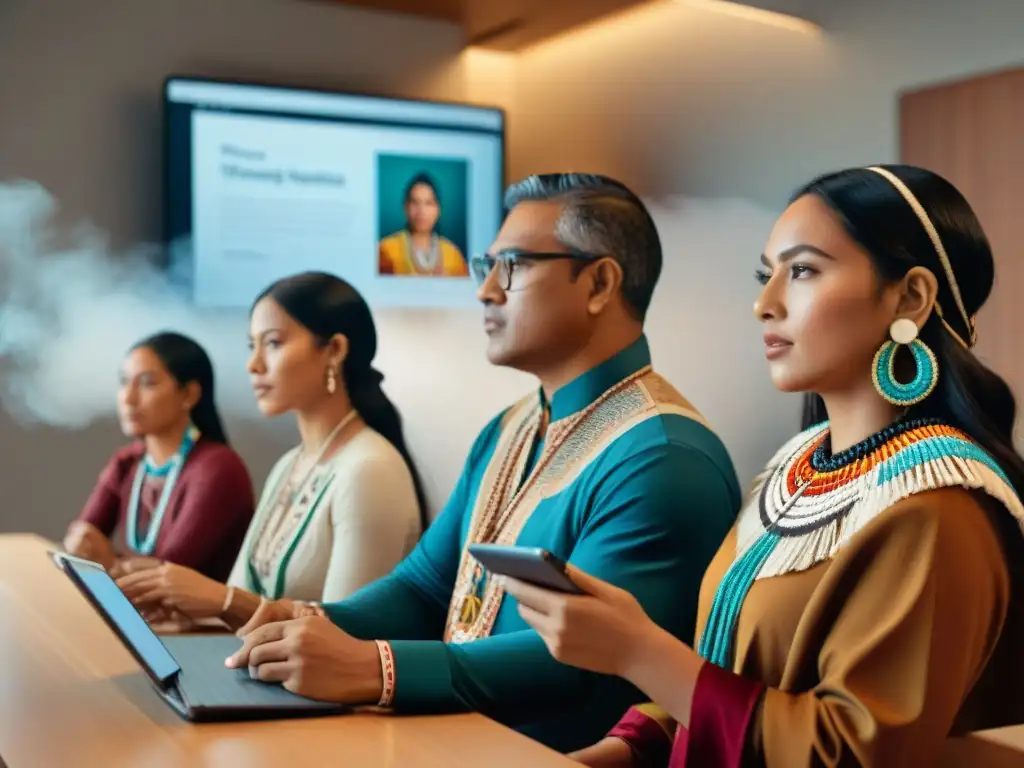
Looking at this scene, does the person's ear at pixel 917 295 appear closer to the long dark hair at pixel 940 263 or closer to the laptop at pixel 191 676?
the long dark hair at pixel 940 263

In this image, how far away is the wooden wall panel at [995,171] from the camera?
2578 millimetres

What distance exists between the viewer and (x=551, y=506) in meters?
1.88

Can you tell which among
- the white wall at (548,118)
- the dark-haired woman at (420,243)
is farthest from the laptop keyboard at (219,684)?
the dark-haired woman at (420,243)

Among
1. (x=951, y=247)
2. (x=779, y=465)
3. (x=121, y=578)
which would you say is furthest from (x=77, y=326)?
(x=951, y=247)

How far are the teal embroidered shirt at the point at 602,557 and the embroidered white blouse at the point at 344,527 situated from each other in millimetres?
446

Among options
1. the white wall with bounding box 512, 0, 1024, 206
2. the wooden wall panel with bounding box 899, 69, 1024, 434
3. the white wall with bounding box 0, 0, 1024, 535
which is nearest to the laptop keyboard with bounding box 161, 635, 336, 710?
the wooden wall panel with bounding box 899, 69, 1024, 434

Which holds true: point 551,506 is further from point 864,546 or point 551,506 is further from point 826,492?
point 864,546

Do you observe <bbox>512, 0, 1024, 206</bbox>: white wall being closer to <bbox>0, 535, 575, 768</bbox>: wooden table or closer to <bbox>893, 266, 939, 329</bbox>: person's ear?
<bbox>893, 266, 939, 329</bbox>: person's ear

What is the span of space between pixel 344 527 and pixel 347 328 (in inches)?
20.0

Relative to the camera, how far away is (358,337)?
2746 mm

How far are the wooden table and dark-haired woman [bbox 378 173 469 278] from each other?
270 centimetres

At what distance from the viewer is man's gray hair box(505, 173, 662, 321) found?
2014mm

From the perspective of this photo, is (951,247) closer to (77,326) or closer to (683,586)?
(683,586)

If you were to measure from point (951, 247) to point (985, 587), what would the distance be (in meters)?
0.38
